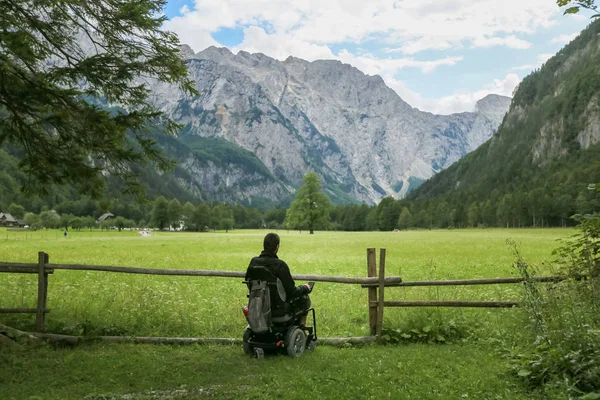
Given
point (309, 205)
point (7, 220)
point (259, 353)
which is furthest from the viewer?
point (7, 220)

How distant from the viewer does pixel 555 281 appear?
32.1ft

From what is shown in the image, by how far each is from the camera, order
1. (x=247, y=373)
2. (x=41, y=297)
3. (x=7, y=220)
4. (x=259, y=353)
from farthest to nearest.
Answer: (x=7, y=220), (x=41, y=297), (x=259, y=353), (x=247, y=373)

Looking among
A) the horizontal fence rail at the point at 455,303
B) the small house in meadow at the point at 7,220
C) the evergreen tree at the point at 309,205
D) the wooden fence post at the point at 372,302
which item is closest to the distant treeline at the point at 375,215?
the small house in meadow at the point at 7,220

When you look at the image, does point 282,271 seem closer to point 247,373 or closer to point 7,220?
point 247,373

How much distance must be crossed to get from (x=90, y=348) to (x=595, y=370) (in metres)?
9.03

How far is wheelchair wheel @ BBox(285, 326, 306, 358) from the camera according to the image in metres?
8.29

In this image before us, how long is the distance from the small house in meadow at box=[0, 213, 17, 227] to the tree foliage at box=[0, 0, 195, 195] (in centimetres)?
16469

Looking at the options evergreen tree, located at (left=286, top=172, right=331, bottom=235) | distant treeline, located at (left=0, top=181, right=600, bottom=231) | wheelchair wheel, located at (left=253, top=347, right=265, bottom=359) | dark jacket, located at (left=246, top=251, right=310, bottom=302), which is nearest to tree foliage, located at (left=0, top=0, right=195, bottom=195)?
dark jacket, located at (left=246, top=251, right=310, bottom=302)

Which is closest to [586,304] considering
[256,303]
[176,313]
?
[256,303]

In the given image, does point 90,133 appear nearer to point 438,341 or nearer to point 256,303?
point 256,303

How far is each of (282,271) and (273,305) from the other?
0.70m

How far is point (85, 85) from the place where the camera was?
30.5ft

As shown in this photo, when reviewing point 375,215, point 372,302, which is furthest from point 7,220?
point 372,302

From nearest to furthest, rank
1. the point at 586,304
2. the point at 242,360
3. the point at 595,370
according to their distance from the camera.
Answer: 1. the point at 595,370
2. the point at 586,304
3. the point at 242,360
